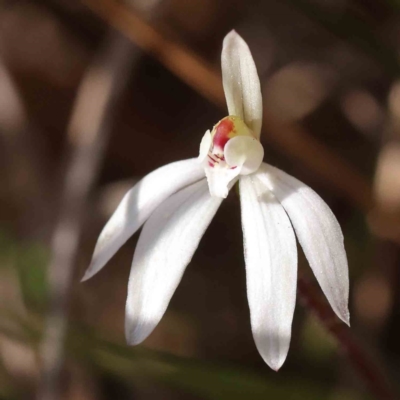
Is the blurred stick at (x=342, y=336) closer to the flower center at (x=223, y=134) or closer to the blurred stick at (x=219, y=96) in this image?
the flower center at (x=223, y=134)

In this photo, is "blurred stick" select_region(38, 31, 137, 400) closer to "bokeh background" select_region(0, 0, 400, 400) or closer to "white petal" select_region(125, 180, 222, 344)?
"bokeh background" select_region(0, 0, 400, 400)

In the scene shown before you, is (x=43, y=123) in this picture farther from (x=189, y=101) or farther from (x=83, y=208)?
(x=83, y=208)

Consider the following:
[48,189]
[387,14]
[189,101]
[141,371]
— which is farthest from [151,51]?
[141,371]

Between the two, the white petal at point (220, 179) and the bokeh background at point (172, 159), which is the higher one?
the bokeh background at point (172, 159)

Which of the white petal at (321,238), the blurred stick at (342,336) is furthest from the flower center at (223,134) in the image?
the blurred stick at (342,336)

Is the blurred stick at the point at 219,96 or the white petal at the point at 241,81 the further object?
the blurred stick at the point at 219,96

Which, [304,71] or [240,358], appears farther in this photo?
[304,71]
